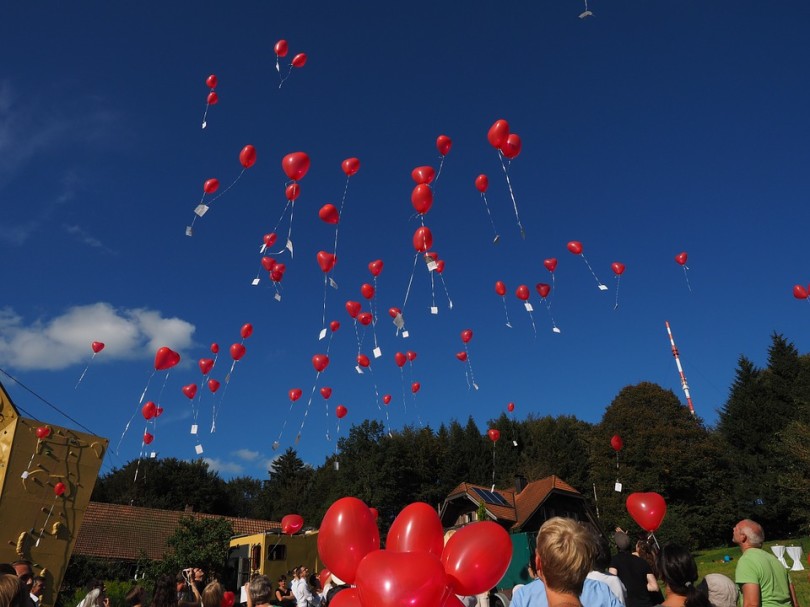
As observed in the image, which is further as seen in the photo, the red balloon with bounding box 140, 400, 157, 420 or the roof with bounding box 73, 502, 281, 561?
the roof with bounding box 73, 502, 281, 561

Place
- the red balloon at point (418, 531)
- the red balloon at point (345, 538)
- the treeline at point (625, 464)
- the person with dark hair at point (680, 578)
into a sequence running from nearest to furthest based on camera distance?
1. the person with dark hair at point (680, 578)
2. the red balloon at point (345, 538)
3. the red balloon at point (418, 531)
4. the treeline at point (625, 464)

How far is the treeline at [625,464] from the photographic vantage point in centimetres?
2947

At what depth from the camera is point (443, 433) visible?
1732 inches

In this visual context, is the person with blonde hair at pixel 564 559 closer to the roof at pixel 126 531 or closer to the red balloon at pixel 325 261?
the red balloon at pixel 325 261

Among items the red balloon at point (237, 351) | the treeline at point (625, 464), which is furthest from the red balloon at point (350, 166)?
the treeline at point (625, 464)

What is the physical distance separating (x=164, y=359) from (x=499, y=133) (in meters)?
7.23

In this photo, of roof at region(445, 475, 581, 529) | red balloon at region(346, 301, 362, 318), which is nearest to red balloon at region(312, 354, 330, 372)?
red balloon at region(346, 301, 362, 318)

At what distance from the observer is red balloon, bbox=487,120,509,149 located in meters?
8.34

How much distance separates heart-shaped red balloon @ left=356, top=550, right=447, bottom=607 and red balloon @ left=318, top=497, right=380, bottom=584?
1.10 m

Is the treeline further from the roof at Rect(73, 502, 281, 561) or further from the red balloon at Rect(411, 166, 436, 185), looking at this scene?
the red balloon at Rect(411, 166, 436, 185)

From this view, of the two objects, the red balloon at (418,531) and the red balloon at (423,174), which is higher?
the red balloon at (423,174)

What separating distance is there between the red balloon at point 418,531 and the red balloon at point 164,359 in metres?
7.57

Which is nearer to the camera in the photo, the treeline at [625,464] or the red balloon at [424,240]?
the red balloon at [424,240]

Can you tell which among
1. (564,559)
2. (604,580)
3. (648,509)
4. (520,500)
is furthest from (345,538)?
(520,500)
